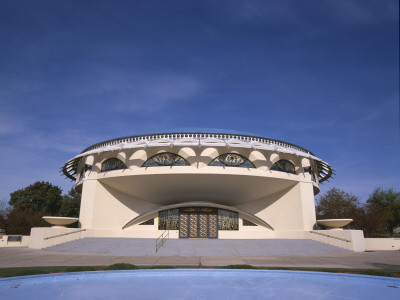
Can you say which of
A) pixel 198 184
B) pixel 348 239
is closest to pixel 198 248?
pixel 198 184

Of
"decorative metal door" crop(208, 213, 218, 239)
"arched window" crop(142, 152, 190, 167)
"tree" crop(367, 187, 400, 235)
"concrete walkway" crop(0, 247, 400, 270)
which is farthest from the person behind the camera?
"tree" crop(367, 187, 400, 235)

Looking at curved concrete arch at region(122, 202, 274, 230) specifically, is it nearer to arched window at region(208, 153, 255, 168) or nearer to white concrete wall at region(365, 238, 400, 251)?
arched window at region(208, 153, 255, 168)

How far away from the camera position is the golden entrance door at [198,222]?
28.0 m

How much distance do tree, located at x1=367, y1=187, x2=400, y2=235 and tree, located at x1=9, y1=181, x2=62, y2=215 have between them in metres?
49.4

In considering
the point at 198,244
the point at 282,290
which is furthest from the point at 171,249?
the point at 282,290

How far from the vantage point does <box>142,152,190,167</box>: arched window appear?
24500 mm

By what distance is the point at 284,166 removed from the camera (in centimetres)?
2653

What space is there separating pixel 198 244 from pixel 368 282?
11.9m

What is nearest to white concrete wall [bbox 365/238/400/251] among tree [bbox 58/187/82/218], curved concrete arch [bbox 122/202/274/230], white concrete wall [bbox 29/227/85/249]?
curved concrete arch [bbox 122/202/274/230]

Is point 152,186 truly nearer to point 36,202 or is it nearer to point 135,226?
point 135,226

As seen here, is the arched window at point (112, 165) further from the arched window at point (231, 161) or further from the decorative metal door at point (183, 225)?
the arched window at point (231, 161)

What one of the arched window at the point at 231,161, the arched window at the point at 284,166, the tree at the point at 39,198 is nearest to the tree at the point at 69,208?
the tree at the point at 39,198

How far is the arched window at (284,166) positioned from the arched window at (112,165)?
1423 cm

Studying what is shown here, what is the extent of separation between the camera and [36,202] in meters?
46.8
